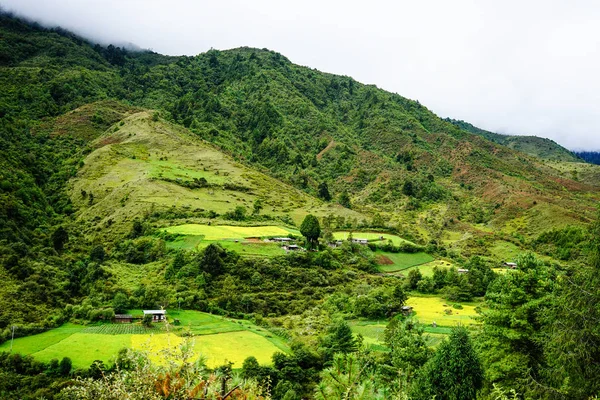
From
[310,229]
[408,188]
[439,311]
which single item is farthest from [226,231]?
[408,188]

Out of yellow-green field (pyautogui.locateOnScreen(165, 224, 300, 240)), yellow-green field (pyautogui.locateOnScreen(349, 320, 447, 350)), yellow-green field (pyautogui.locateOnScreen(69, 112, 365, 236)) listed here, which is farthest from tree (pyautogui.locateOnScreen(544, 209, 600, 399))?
yellow-green field (pyautogui.locateOnScreen(69, 112, 365, 236))

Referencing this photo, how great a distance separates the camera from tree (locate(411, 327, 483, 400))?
26.2 m

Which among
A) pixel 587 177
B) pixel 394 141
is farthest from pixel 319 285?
pixel 587 177

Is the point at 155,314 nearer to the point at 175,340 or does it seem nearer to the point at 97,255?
the point at 175,340

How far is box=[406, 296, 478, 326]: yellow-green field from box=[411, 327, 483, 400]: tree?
862 inches

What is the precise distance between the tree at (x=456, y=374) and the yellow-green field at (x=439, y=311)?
862 inches

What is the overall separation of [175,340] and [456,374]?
21363mm

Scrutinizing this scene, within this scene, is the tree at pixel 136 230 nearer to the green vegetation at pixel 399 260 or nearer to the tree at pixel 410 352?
the green vegetation at pixel 399 260

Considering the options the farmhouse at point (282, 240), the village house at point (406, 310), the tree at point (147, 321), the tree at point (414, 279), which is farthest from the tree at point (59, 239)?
the tree at point (414, 279)

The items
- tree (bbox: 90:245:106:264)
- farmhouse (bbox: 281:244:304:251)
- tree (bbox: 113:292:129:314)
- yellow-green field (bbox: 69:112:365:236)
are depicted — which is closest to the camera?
tree (bbox: 113:292:129:314)

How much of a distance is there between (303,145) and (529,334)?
132 meters

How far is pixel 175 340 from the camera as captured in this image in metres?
35.0

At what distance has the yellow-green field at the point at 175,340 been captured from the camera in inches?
1511

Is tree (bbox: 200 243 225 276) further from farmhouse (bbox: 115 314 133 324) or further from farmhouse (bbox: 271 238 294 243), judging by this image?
farmhouse (bbox: 271 238 294 243)
